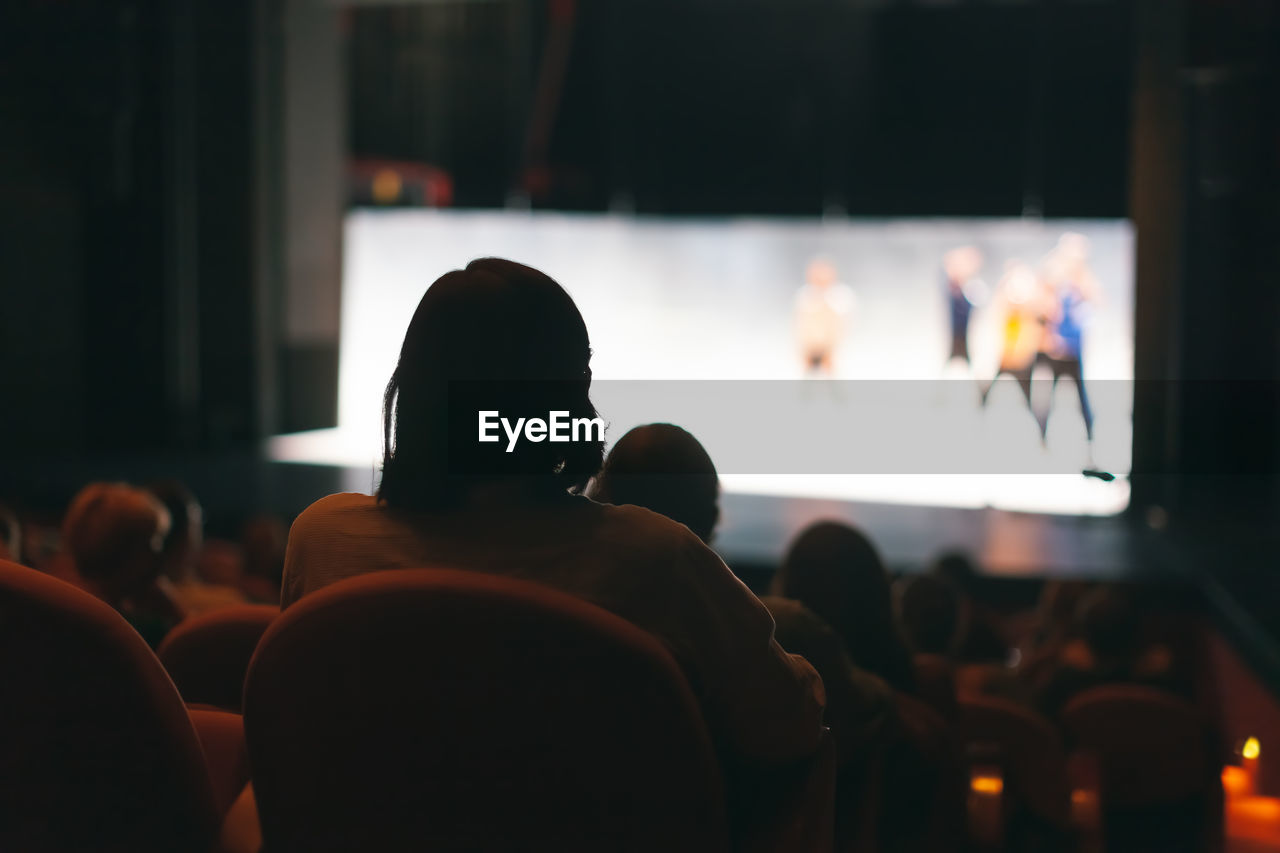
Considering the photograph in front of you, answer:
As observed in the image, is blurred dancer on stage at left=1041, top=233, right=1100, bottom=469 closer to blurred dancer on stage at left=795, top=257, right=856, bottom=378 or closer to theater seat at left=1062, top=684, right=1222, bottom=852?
blurred dancer on stage at left=795, top=257, right=856, bottom=378

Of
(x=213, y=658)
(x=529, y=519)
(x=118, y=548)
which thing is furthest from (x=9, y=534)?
(x=529, y=519)

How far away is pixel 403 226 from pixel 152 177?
73.1 inches

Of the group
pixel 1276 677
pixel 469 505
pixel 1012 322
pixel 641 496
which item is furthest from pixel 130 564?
pixel 1012 322

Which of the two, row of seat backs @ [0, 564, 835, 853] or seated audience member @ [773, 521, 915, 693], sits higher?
row of seat backs @ [0, 564, 835, 853]

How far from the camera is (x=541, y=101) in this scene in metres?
Result: 9.39

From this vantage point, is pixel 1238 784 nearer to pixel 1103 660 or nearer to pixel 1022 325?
pixel 1103 660

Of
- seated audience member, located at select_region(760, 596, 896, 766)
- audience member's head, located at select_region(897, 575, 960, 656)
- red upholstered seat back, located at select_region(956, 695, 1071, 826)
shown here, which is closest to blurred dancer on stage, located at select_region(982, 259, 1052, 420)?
audience member's head, located at select_region(897, 575, 960, 656)

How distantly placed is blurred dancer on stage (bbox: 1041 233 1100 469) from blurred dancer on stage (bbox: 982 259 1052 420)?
7cm

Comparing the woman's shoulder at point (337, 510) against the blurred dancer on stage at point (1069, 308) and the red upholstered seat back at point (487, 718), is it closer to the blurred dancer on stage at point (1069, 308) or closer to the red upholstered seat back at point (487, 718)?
the red upholstered seat back at point (487, 718)

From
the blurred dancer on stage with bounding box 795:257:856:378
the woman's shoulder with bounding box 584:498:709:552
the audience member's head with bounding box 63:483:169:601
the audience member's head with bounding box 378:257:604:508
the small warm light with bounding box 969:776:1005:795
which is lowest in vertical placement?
the small warm light with bounding box 969:776:1005:795

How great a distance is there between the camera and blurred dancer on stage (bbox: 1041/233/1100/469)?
24.9ft

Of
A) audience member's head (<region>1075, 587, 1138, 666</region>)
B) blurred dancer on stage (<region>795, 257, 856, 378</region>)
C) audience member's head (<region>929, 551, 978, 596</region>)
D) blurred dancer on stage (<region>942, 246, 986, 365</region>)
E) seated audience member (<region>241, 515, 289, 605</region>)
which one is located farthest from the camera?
blurred dancer on stage (<region>795, 257, 856, 378</region>)

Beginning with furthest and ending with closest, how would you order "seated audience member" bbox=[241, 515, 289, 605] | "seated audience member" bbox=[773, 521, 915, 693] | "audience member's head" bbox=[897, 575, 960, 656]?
"seated audience member" bbox=[241, 515, 289, 605]
"audience member's head" bbox=[897, 575, 960, 656]
"seated audience member" bbox=[773, 521, 915, 693]

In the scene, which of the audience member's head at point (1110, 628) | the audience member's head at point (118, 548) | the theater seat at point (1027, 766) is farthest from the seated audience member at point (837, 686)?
the audience member's head at point (1110, 628)
